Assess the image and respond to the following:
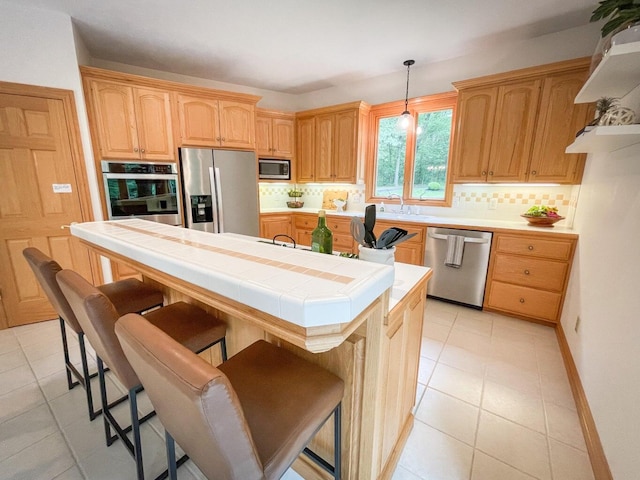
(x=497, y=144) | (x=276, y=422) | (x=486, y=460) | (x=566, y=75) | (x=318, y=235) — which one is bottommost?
(x=486, y=460)

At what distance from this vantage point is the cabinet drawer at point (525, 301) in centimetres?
257

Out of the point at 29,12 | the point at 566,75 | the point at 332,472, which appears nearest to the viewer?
the point at 332,472

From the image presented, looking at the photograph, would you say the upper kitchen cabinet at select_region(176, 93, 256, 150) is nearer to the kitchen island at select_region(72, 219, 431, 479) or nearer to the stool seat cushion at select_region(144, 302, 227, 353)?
the kitchen island at select_region(72, 219, 431, 479)

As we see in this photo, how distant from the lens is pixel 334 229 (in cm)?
394

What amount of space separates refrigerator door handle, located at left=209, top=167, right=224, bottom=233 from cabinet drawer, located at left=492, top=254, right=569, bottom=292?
10.4 ft

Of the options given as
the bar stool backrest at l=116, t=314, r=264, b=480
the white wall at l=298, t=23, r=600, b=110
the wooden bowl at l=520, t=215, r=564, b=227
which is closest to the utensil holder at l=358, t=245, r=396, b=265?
the bar stool backrest at l=116, t=314, r=264, b=480

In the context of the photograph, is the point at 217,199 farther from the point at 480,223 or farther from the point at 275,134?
the point at 480,223

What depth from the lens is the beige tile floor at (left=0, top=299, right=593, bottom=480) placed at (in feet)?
4.40

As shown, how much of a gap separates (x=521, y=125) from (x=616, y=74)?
1.52m

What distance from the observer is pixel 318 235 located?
1316 millimetres

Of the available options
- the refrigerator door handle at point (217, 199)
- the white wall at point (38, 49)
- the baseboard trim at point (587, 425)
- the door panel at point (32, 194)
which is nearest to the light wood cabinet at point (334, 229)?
the refrigerator door handle at point (217, 199)

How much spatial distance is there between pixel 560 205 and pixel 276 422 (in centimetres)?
347

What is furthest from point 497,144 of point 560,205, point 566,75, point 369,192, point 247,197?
point 247,197

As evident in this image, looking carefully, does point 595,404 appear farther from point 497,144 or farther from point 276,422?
point 497,144
